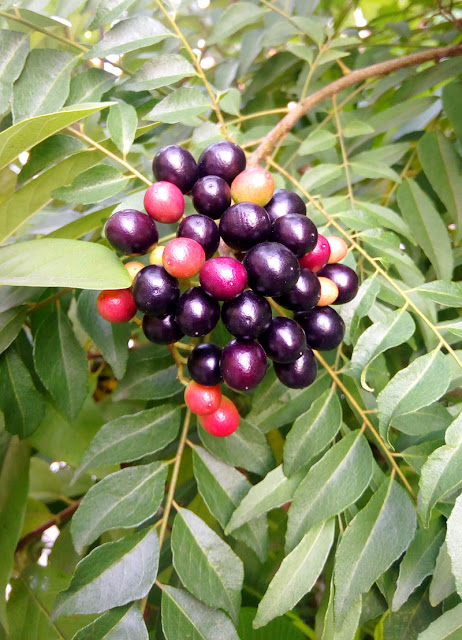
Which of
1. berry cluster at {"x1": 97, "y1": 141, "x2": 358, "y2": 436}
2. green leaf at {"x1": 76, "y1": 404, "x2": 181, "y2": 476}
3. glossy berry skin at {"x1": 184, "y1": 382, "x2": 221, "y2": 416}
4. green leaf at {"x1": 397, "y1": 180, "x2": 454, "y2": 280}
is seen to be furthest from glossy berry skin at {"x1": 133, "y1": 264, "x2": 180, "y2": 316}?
green leaf at {"x1": 397, "y1": 180, "x2": 454, "y2": 280}

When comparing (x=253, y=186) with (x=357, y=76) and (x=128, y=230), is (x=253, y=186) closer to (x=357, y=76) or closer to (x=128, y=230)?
(x=128, y=230)

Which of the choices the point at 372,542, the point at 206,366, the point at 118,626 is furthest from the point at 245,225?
the point at 118,626

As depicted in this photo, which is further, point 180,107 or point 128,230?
point 180,107

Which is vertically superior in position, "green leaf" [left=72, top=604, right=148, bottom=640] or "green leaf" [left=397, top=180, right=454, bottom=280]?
"green leaf" [left=397, top=180, right=454, bottom=280]

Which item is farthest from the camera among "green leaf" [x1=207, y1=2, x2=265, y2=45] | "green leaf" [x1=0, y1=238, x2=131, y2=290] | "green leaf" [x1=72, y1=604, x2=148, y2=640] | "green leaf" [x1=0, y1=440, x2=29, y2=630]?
"green leaf" [x1=207, y1=2, x2=265, y2=45]

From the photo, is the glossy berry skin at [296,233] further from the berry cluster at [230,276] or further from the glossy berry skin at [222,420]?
the glossy berry skin at [222,420]

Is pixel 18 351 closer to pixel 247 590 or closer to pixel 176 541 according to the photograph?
Result: pixel 176 541

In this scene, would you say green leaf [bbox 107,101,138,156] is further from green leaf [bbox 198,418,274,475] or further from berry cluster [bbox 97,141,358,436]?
green leaf [bbox 198,418,274,475]

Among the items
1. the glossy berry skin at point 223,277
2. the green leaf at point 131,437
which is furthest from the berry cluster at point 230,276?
the green leaf at point 131,437
